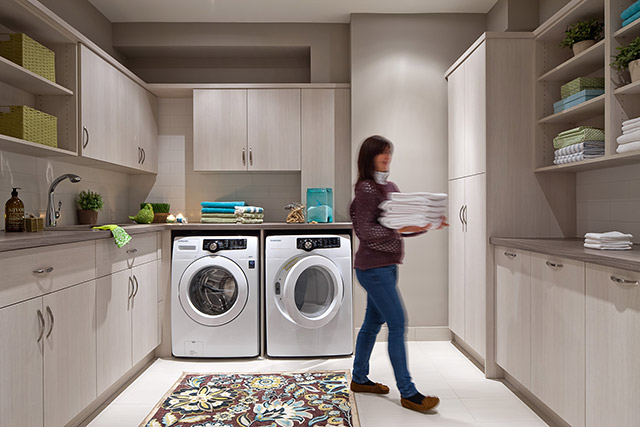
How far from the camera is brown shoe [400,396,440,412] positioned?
2.47 meters

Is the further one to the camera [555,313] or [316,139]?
[316,139]

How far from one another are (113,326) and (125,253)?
0.44m

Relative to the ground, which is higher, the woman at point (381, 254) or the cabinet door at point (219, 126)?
the cabinet door at point (219, 126)

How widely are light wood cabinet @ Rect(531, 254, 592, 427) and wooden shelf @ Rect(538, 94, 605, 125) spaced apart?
84 centimetres

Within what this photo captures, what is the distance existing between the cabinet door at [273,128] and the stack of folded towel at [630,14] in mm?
2435

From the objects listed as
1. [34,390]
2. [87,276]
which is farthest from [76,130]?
[34,390]

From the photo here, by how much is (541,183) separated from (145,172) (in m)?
3.18

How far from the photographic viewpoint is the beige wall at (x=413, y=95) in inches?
154

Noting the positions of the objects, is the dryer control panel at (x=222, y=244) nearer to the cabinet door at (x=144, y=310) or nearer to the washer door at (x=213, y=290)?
the washer door at (x=213, y=290)

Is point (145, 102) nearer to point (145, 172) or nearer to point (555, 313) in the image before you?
point (145, 172)

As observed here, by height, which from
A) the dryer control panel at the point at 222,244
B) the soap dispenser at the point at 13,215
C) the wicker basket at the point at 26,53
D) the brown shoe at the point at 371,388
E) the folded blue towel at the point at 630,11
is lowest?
the brown shoe at the point at 371,388

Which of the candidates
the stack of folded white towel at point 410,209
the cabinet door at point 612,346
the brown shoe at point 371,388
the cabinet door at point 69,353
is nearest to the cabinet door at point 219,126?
the cabinet door at point 69,353

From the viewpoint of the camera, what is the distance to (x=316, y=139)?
4.02m

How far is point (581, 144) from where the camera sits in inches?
98.0
